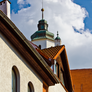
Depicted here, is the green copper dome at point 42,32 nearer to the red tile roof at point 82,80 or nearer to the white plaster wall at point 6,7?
the red tile roof at point 82,80

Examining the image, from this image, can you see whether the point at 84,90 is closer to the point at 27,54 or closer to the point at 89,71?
the point at 89,71

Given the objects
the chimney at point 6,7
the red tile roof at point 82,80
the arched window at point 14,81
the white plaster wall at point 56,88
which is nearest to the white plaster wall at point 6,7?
the chimney at point 6,7

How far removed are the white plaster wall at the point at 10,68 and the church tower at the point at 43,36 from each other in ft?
177

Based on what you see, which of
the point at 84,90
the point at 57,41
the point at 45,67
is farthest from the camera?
the point at 57,41

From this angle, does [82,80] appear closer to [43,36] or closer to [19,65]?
[19,65]

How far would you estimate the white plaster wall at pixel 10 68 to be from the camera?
9.73 metres

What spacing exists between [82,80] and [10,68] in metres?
17.2

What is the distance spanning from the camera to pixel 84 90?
25359mm

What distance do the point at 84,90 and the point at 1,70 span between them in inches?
668

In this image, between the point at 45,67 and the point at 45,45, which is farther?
the point at 45,45

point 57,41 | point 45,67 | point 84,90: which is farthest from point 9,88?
point 57,41

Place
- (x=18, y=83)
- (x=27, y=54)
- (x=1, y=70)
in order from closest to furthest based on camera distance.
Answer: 1. (x=1, y=70)
2. (x=18, y=83)
3. (x=27, y=54)

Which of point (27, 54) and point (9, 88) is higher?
point (27, 54)

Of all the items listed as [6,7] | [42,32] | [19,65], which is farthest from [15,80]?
[42,32]
